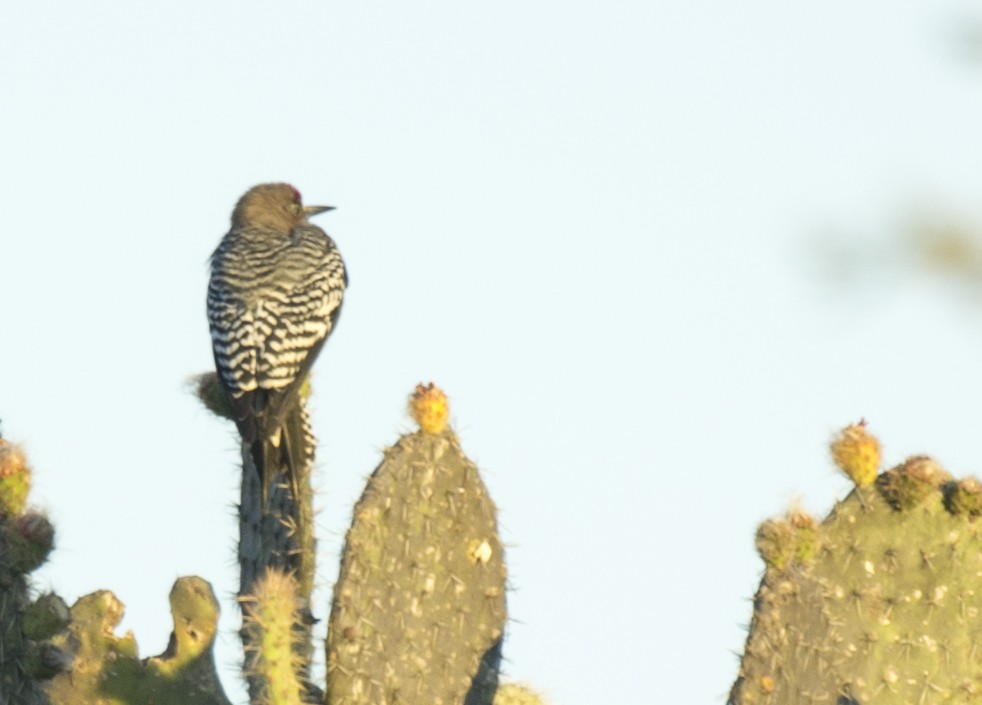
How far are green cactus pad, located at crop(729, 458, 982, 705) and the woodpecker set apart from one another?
8.03 feet

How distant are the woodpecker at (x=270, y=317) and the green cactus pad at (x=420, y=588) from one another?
6.75ft

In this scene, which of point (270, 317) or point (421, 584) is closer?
point (421, 584)

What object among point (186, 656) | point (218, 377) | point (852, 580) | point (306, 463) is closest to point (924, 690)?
point (852, 580)

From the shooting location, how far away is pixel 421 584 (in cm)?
520

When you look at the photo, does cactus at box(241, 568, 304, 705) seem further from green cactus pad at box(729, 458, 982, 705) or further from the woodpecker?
the woodpecker

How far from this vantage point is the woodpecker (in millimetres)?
8008

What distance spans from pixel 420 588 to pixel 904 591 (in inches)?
56.9

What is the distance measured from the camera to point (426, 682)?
17.1 ft

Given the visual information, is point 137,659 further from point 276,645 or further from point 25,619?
point 276,645

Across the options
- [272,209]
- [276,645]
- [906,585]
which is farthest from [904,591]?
[272,209]

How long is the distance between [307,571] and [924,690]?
2.42m

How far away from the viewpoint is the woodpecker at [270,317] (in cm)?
801

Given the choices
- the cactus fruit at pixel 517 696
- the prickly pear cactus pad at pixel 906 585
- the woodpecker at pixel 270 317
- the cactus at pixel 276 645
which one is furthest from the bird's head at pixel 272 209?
the cactus at pixel 276 645

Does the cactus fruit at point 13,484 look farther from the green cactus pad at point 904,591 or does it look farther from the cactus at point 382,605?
the green cactus pad at point 904,591
